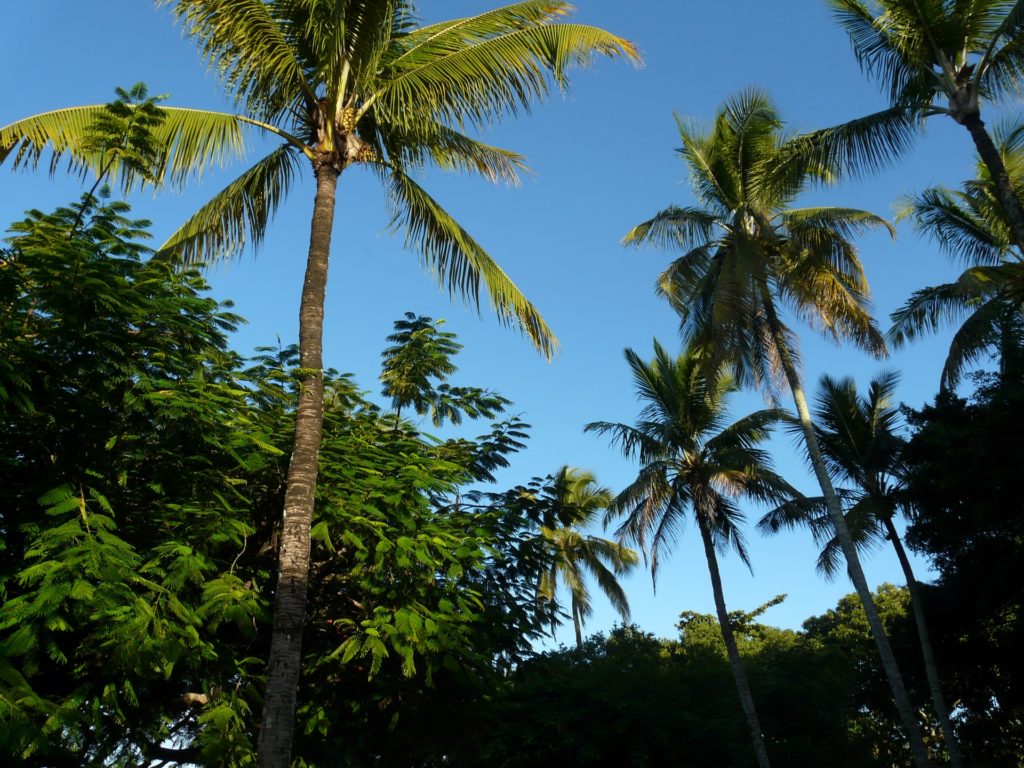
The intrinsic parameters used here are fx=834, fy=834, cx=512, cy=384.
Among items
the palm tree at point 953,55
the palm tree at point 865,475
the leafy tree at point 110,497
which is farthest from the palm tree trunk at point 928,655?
the leafy tree at point 110,497

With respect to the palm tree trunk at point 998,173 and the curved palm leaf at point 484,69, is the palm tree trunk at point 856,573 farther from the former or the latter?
the curved palm leaf at point 484,69

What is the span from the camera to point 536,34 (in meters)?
9.81

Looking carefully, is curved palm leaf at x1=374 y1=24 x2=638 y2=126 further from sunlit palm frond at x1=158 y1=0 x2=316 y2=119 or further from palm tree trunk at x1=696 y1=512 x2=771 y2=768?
palm tree trunk at x1=696 y1=512 x2=771 y2=768

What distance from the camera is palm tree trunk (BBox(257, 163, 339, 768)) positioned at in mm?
6207

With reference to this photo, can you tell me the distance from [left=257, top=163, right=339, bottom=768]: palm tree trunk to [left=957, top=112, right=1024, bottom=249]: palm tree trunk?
31.6 feet

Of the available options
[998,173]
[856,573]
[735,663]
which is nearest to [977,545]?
[856,573]

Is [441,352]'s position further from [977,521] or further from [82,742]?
[977,521]

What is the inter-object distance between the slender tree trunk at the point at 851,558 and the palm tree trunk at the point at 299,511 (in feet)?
43.0

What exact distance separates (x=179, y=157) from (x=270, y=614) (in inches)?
221

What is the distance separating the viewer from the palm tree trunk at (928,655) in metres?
17.9

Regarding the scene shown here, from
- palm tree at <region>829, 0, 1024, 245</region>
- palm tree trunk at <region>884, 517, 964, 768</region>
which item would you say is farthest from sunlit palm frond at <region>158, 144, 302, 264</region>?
palm tree trunk at <region>884, 517, 964, 768</region>

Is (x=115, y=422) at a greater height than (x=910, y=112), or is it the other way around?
(x=910, y=112)

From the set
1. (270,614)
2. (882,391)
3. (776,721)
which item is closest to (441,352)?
(270,614)

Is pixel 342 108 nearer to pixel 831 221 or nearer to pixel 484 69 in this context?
pixel 484 69
